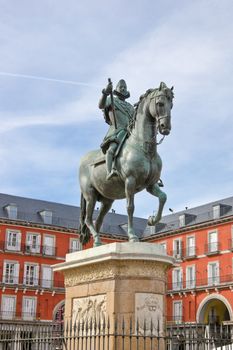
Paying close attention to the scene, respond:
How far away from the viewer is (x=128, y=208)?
31.1 feet

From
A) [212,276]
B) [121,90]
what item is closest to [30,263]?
[212,276]

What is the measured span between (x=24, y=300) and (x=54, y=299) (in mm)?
2545

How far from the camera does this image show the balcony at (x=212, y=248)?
45.9 meters

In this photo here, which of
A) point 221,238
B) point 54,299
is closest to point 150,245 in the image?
point 221,238

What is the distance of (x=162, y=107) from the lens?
9.17 m

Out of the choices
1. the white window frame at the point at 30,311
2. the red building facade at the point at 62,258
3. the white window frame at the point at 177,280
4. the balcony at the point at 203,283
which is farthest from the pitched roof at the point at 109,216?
the white window frame at the point at 30,311

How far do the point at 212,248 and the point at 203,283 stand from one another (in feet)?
9.04

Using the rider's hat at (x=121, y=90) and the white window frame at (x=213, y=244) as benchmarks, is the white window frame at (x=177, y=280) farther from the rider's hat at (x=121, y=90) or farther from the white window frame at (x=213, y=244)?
the rider's hat at (x=121, y=90)

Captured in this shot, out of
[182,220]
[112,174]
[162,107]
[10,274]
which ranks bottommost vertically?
[112,174]

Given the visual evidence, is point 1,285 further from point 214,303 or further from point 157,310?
point 157,310

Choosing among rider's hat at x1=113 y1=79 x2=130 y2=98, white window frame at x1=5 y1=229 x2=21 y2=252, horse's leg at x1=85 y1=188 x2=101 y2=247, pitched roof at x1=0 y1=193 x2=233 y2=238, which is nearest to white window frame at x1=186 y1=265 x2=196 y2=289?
pitched roof at x1=0 y1=193 x2=233 y2=238

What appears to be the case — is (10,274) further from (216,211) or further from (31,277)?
(216,211)

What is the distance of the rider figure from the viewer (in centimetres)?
972

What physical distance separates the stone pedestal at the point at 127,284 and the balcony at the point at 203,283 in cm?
3586
